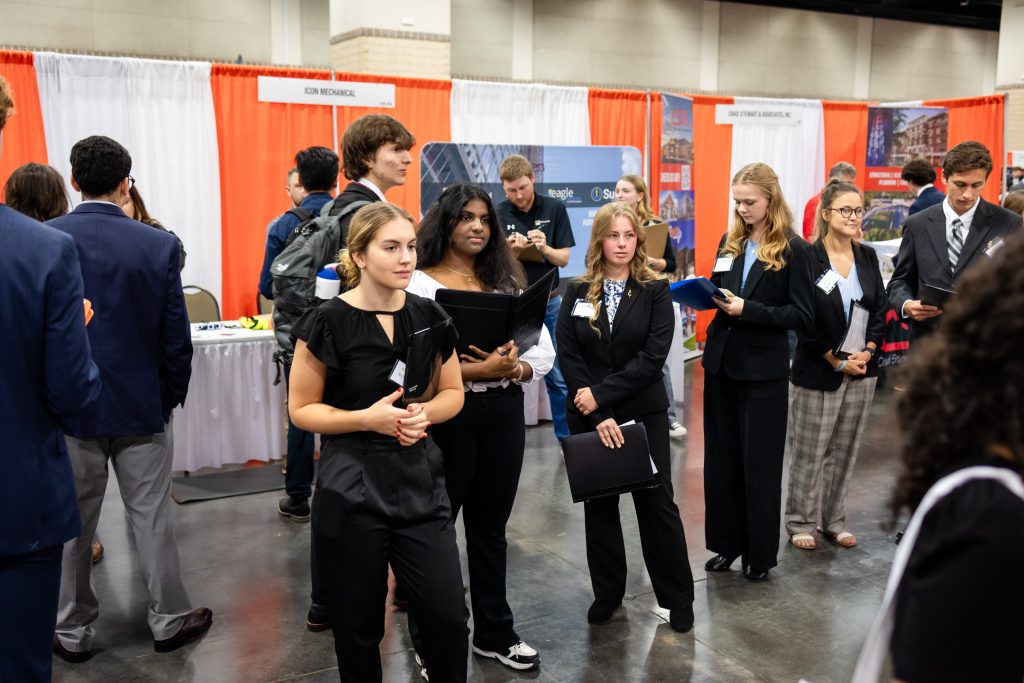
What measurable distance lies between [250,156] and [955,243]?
485cm

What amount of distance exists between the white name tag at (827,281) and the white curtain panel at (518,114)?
438cm

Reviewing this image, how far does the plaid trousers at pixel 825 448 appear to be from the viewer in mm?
A: 4043

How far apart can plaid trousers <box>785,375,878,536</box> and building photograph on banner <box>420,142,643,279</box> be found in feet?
7.65

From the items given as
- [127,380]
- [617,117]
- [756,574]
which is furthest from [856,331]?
[617,117]

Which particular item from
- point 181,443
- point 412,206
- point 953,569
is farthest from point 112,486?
point 953,569

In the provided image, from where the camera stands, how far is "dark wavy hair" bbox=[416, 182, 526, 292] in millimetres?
2896

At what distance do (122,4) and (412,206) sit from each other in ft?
14.9

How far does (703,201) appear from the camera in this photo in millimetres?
9352

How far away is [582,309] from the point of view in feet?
10.8

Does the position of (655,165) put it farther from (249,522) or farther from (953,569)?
(953,569)

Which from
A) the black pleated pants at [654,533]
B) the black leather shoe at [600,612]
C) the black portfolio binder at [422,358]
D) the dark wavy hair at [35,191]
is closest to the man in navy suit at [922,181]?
the black pleated pants at [654,533]

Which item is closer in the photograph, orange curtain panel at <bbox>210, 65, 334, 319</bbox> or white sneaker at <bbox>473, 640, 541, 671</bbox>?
white sneaker at <bbox>473, 640, 541, 671</bbox>

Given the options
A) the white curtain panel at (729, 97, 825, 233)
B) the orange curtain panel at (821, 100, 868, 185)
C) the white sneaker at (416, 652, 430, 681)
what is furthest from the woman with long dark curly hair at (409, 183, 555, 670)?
the orange curtain panel at (821, 100, 868, 185)

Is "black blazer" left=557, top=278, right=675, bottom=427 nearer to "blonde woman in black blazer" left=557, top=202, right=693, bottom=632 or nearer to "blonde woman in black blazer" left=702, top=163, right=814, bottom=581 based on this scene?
"blonde woman in black blazer" left=557, top=202, right=693, bottom=632
